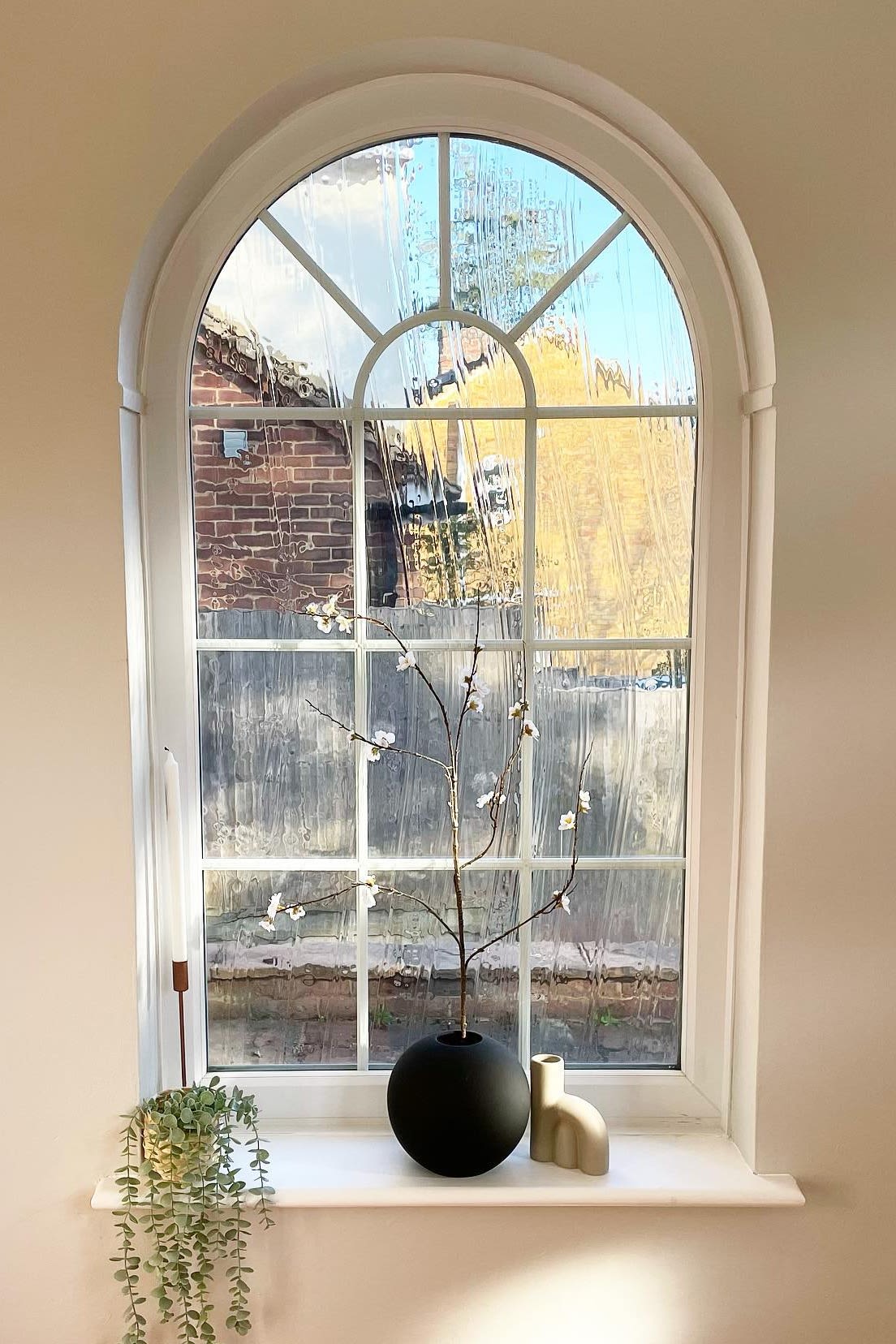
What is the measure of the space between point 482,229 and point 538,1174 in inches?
62.8

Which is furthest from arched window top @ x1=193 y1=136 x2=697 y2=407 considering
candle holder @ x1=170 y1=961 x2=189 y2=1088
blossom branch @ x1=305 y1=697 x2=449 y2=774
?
candle holder @ x1=170 y1=961 x2=189 y2=1088

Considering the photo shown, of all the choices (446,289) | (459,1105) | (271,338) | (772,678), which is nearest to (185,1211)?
(459,1105)

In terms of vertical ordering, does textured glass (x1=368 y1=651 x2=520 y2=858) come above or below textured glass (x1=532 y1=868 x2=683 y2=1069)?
above

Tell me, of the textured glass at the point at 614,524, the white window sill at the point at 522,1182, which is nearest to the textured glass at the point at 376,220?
the textured glass at the point at 614,524

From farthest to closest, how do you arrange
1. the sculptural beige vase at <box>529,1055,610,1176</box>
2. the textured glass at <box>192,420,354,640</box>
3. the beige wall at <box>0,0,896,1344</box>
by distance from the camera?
the textured glass at <box>192,420,354,640</box> < the sculptural beige vase at <box>529,1055,610,1176</box> < the beige wall at <box>0,0,896,1344</box>

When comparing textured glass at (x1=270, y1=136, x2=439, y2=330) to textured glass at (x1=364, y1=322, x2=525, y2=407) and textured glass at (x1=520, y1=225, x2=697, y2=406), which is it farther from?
textured glass at (x1=520, y1=225, x2=697, y2=406)

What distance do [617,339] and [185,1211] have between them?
1593 mm

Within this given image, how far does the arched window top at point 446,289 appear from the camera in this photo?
1.75m

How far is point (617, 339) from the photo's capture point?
69.9 inches

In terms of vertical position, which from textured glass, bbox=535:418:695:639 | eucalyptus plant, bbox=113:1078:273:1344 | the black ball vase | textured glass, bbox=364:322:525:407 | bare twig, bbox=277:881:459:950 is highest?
textured glass, bbox=364:322:525:407

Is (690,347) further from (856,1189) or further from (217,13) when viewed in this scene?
(856,1189)

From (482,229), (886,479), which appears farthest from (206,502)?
(886,479)

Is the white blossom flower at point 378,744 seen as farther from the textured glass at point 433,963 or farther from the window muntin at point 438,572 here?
the textured glass at point 433,963

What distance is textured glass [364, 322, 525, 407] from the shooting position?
1.77 m
